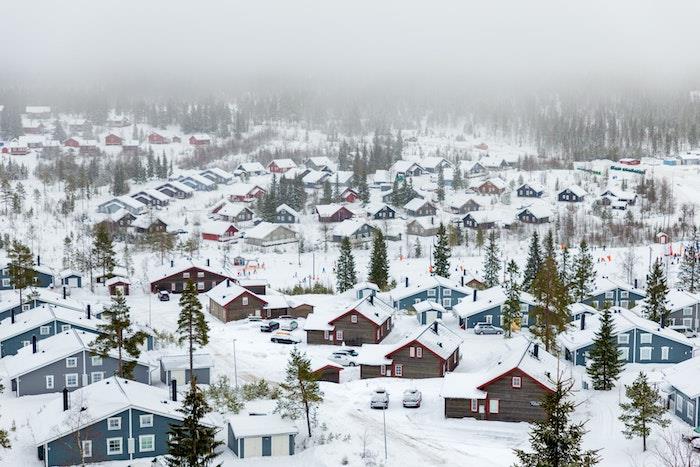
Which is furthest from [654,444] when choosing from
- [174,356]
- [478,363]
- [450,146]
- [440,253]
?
[450,146]

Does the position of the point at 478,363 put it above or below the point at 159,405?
below

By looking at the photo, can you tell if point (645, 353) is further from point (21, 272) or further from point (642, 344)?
point (21, 272)

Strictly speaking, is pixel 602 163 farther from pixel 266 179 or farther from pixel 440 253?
pixel 440 253

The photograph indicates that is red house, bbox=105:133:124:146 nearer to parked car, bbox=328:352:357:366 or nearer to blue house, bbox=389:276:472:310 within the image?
blue house, bbox=389:276:472:310

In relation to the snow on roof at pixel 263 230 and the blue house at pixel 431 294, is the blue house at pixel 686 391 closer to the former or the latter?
the blue house at pixel 431 294

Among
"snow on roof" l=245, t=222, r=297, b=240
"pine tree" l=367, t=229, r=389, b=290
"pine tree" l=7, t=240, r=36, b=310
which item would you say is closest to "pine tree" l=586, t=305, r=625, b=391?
"pine tree" l=367, t=229, r=389, b=290

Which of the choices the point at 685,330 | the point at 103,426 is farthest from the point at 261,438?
the point at 685,330

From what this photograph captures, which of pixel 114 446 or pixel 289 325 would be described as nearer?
pixel 114 446
